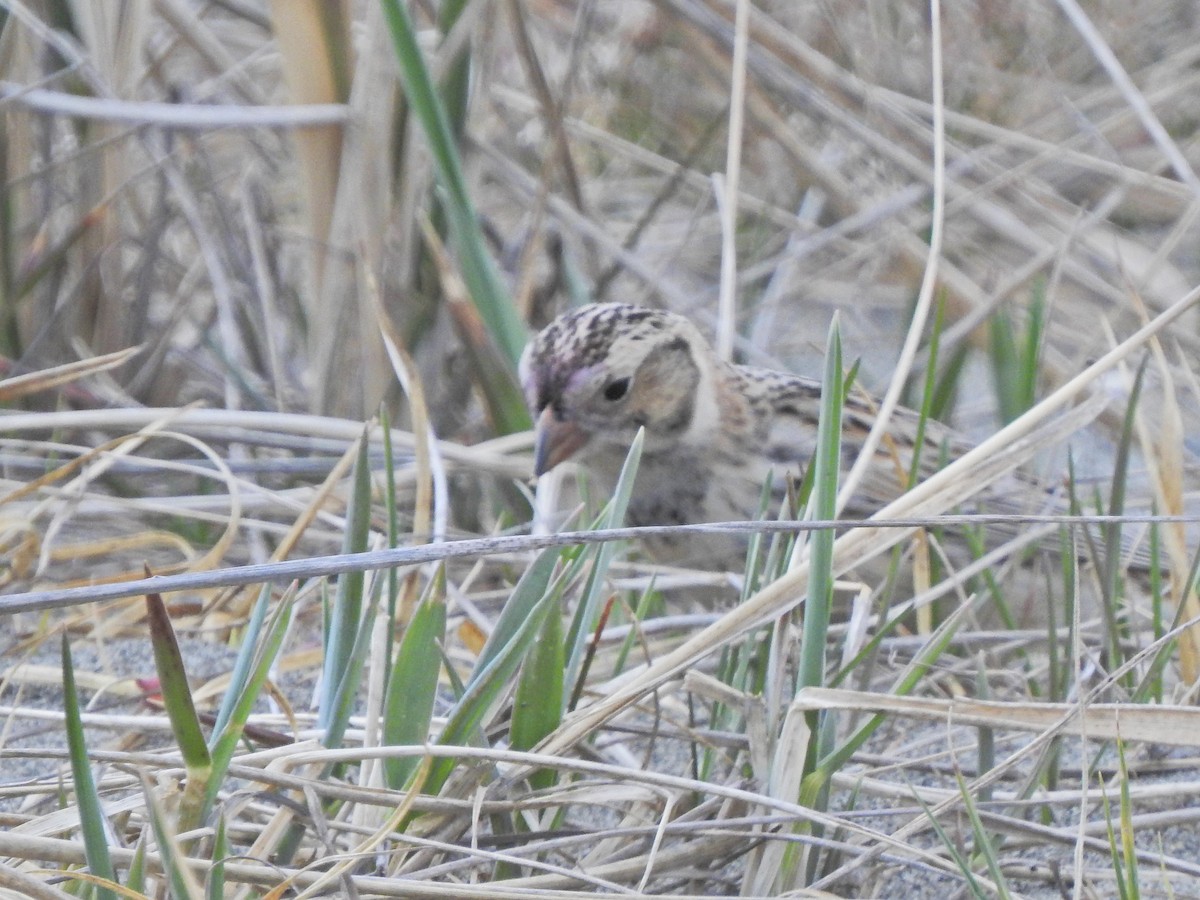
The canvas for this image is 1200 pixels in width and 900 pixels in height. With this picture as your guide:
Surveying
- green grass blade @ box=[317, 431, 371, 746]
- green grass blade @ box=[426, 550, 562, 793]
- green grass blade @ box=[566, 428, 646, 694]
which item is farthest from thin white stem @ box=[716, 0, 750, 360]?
green grass blade @ box=[426, 550, 562, 793]

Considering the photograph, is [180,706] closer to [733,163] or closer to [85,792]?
[85,792]

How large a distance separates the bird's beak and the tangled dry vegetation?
17 centimetres

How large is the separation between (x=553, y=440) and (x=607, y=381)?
6.0 inches

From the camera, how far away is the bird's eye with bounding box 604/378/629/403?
2.86 m

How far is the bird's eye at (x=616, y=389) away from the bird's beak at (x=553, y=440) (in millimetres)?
89

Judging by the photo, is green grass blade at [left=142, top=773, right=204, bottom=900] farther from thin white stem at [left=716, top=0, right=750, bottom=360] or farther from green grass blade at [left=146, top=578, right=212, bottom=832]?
thin white stem at [left=716, top=0, right=750, bottom=360]

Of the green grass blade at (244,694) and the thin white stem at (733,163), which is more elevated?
the thin white stem at (733,163)

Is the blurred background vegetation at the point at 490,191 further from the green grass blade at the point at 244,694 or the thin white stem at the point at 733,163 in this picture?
the green grass blade at the point at 244,694

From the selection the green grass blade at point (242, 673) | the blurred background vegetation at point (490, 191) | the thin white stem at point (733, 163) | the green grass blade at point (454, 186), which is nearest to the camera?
the green grass blade at point (242, 673)

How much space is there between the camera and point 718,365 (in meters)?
3.20

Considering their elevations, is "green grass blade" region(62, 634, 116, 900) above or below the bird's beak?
below

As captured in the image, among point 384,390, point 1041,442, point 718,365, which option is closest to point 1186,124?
point 718,365

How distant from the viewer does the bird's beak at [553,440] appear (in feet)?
9.04

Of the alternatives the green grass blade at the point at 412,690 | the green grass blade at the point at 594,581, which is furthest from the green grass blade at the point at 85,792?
the green grass blade at the point at 594,581
